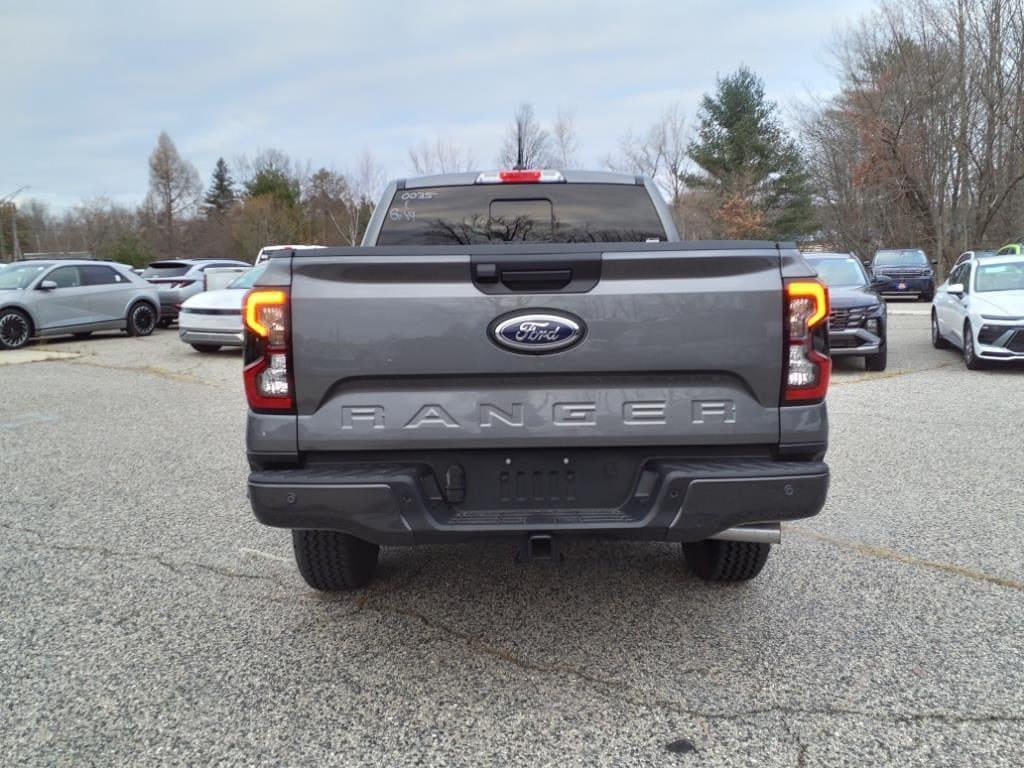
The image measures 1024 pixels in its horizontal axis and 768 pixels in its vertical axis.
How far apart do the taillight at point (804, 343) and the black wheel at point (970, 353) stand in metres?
9.21

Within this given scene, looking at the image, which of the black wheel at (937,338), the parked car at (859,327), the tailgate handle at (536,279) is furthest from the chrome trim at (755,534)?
the black wheel at (937,338)

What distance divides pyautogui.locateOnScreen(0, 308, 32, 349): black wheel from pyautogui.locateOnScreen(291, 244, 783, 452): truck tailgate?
14856 mm

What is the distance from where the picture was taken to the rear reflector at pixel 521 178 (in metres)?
4.38

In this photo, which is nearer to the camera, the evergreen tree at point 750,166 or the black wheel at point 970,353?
the black wheel at point 970,353

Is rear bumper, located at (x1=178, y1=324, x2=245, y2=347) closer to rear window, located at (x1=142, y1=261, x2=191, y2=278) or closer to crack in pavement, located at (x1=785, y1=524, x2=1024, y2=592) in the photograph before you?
rear window, located at (x1=142, y1=261, x2=191, y2=278)

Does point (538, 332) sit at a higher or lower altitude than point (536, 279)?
lower

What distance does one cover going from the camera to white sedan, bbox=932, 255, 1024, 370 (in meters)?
10.3

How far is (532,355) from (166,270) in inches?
819

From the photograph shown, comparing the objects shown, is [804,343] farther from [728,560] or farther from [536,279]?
[728,560]

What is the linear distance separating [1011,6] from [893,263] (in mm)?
10411

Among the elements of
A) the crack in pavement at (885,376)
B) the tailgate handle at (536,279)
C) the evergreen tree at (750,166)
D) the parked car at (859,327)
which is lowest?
the crack in pavement at (885,376)

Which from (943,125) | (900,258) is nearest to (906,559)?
(900,258)

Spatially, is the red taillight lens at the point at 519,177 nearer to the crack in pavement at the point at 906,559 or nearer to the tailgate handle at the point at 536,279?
the tailgate handle at the point at 536,279

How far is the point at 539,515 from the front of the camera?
2.84 metres
